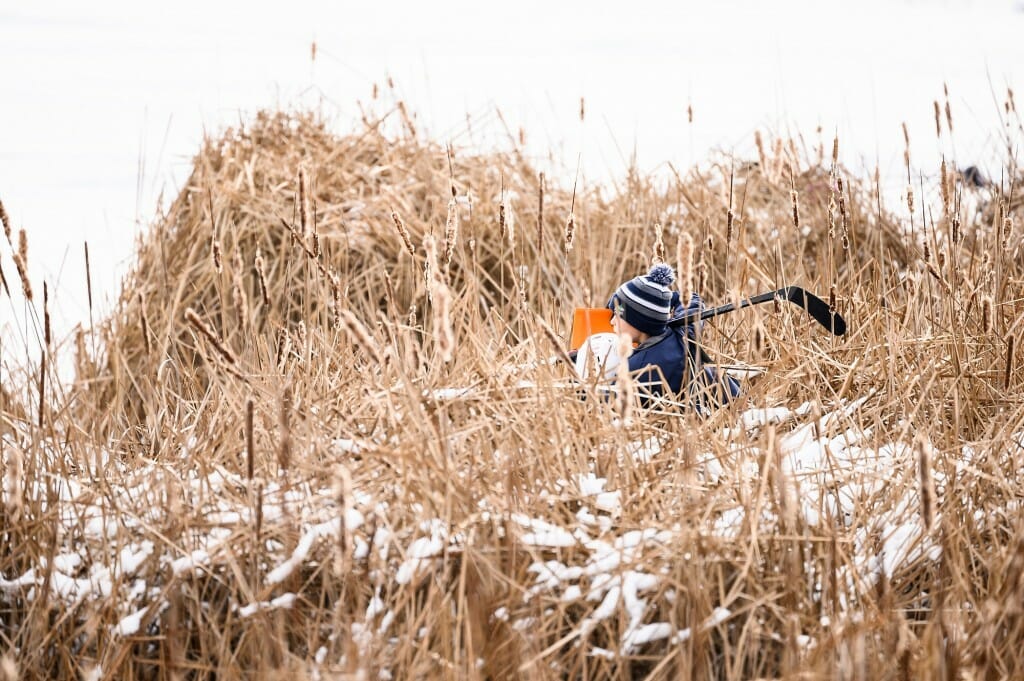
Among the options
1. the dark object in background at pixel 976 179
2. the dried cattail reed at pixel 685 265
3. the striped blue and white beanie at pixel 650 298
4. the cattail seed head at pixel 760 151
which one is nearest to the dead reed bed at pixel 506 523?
the dried cattail reed at pixel 685 265

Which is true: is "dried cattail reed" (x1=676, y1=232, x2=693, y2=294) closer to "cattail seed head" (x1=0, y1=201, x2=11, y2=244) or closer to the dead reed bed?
the dead reed bed

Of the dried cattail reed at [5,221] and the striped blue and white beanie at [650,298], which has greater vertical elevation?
the dried cattail reed at [5,221]

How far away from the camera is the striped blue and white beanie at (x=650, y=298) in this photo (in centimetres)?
231

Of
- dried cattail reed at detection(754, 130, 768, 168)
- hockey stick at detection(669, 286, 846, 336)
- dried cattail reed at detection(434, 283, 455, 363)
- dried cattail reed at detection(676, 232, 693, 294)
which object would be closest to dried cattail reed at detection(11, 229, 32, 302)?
dried cattail reed at detection(434, 283, 455, 363)

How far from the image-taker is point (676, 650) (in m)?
1.44

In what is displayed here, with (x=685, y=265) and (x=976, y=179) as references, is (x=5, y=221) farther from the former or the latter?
(x=976, y=179)

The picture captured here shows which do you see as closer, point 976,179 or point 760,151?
point 760,151

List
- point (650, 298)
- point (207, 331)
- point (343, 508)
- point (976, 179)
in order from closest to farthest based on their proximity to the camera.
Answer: point (343, 508) < point (207, 331) < point (650, 298) < point (976, 179)

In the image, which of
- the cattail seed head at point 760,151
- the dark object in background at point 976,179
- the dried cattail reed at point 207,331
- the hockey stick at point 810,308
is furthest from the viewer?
the dark object in background at point 976,179

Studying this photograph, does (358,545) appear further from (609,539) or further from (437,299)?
(437,299)

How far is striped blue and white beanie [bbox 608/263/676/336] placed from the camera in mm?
2307

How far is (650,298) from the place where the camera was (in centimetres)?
231

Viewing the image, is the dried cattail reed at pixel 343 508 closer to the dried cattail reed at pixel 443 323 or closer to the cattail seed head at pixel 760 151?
the dried cattail reed at pixel 443 323

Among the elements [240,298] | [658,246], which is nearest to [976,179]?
[658,246]
